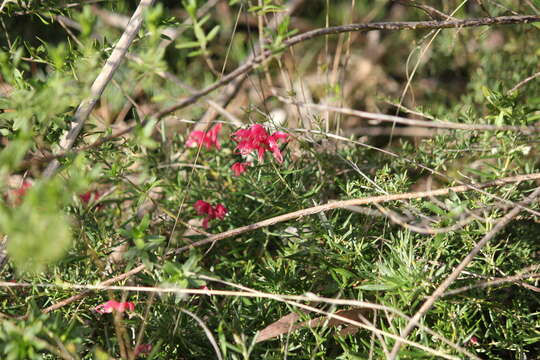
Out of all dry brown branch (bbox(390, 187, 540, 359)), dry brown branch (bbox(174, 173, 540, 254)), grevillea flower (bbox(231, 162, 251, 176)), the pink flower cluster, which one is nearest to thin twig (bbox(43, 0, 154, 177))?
the pink flower cluster

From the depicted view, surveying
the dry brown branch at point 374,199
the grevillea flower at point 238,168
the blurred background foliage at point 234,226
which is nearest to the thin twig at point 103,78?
the blurred background foliage at point 234,226

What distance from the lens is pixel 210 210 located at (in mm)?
1952

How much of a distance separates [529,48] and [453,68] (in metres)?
0.54

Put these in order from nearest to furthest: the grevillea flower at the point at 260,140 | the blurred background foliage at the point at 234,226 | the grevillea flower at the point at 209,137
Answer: the blurred background foliage at the point at 234,226
the grevillea flower at the point at 260,140
the grevillea flower at the point at 209,137

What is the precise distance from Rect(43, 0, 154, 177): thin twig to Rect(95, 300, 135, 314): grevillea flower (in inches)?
15.9

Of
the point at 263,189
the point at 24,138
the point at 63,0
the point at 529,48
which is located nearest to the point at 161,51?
the point at 24,138

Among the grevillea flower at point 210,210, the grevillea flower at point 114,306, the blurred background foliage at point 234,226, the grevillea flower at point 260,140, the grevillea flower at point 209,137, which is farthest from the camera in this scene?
the grevillea flower at point 209,137

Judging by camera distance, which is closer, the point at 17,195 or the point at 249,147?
the point at 17,195

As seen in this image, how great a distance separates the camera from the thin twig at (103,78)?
1.59 meters

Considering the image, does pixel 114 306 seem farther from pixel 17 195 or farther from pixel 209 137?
pixel 209 137

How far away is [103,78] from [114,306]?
63cm

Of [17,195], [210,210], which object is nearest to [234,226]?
[210,210]

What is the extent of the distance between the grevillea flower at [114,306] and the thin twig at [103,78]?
403mm

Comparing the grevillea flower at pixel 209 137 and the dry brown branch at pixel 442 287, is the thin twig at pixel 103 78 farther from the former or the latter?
the dry brown branch at pixel 442 287
